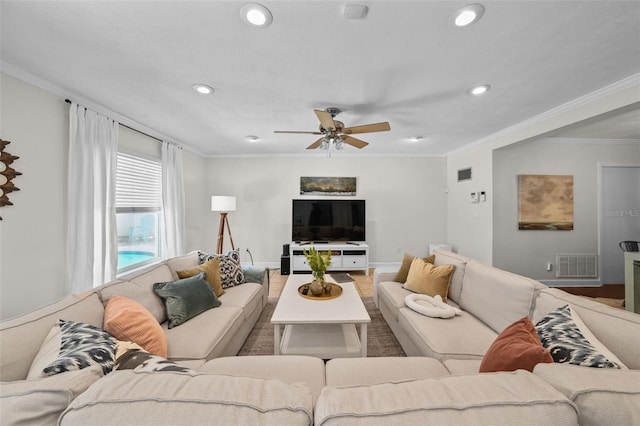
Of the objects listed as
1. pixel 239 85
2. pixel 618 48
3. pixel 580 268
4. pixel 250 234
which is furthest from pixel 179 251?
pixel 580 268

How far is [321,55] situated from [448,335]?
7.33 feet

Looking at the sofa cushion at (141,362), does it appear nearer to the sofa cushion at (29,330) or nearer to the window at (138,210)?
the sofa cushion at (29,330)

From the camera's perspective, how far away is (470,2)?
4.20 ft

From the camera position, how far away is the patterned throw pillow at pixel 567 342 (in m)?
0.93

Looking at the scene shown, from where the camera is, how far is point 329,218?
4.89 meters

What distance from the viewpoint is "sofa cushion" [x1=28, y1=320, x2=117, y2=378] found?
879mm

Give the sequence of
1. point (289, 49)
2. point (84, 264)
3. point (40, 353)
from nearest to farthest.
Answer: point (40, 353) → point (289, 49) → point (84, 264)

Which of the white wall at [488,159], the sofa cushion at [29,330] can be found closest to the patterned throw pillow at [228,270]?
the sofa cushion at [29,330]

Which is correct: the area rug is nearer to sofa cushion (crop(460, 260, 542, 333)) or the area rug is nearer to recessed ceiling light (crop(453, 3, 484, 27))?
sofa cushion (crop(460, 260, 542, 333))

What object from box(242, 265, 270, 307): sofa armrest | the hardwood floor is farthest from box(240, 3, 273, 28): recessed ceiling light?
Answer: the hardwood floor

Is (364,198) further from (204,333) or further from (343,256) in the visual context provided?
(204,333)

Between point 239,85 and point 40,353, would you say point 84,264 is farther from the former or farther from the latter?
point 239,85

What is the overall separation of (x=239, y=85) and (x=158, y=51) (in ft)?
2.08

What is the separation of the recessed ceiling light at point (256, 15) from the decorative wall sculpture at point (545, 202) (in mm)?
4448
